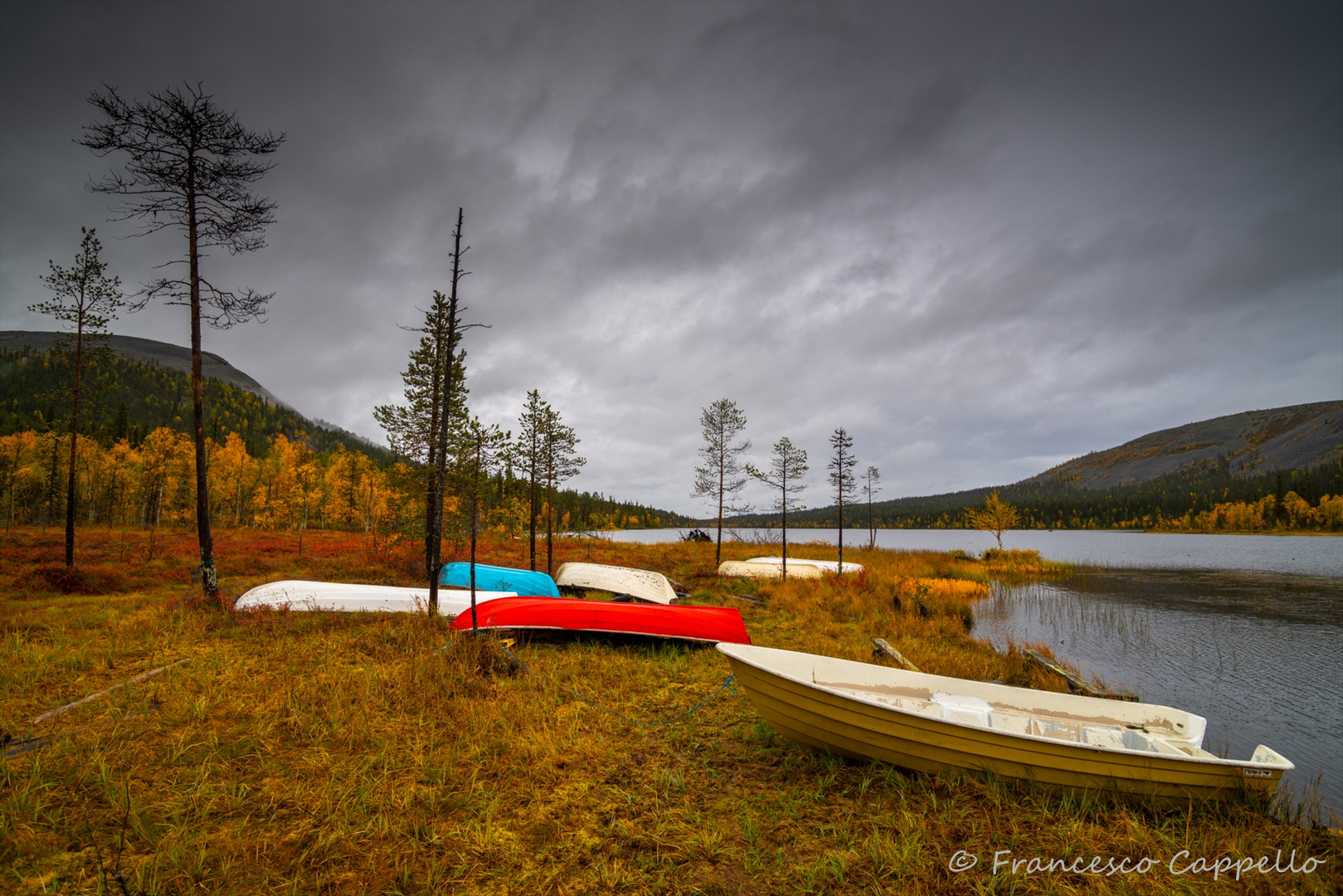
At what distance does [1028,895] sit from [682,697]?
449 centimetres

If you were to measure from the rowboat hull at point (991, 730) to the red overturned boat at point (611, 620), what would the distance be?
3.67 metres

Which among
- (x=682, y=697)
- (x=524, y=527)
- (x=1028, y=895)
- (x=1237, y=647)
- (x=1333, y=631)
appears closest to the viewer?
(x=1028, y=895)

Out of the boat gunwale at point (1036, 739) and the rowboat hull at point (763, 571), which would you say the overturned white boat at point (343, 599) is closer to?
the boat gunwale at point (1036, 739)

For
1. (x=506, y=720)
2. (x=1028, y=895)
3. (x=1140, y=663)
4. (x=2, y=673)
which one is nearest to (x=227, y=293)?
(x=2, y=673)

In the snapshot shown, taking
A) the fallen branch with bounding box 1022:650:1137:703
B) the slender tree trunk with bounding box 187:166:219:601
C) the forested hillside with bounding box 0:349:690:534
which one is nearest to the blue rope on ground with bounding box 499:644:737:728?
the fallen branch with bounding box 1022:650:1137:703

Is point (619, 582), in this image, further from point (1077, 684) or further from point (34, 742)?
point (34, 742)

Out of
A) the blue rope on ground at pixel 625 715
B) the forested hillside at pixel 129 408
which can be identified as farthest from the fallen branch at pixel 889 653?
the forested hillside at pixel 129 408

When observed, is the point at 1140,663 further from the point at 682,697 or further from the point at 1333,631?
the point at 682,697

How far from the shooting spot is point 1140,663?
464 inches

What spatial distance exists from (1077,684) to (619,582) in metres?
10.9

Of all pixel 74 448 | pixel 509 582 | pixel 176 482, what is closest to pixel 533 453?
pixel 509 582

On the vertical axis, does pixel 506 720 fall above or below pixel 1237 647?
above

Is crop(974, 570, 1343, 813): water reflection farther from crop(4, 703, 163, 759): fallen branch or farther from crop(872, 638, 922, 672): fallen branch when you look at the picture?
crop(4, 703, 163, 759): fallen branch

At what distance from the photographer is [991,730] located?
14.3ft
